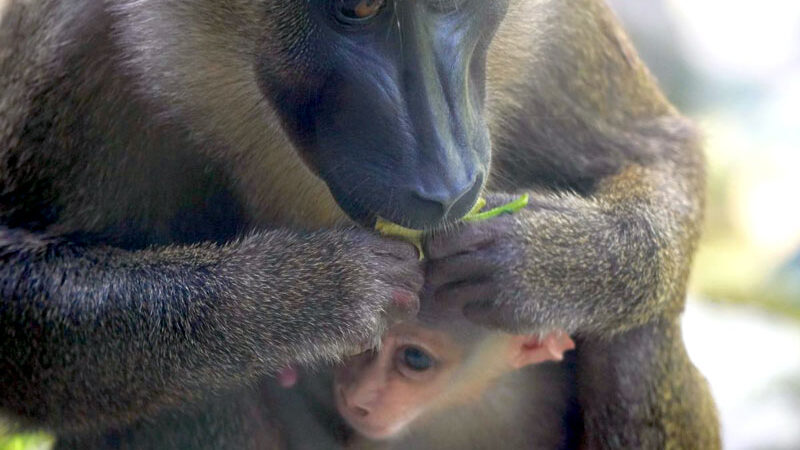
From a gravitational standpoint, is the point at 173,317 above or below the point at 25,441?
above

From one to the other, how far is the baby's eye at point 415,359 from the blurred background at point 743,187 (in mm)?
3341

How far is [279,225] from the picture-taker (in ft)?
14.9

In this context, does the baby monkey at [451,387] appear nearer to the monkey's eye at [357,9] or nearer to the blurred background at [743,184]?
the monkey's eye at [357,9]

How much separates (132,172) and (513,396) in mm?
1831

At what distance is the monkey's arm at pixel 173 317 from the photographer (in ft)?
12.9

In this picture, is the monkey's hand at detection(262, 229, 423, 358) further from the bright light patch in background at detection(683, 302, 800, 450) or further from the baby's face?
the bright light patch in background at detection(683, 302, 800, 450)

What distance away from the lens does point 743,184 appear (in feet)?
37.0

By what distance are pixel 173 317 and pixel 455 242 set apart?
1028 mm

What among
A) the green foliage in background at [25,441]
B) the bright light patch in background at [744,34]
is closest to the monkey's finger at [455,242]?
the green foliage in background at [25,441]

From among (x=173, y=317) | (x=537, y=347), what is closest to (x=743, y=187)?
(x=537, y=347)

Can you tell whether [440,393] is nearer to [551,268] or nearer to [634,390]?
[551,268]

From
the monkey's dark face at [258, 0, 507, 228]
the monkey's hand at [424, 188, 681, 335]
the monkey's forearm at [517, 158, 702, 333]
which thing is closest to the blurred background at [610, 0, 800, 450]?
the monkey's forearm at [517, 158, 702, 333]

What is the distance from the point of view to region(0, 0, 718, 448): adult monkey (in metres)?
3.51

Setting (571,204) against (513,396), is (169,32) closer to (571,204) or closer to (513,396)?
(571,204)
